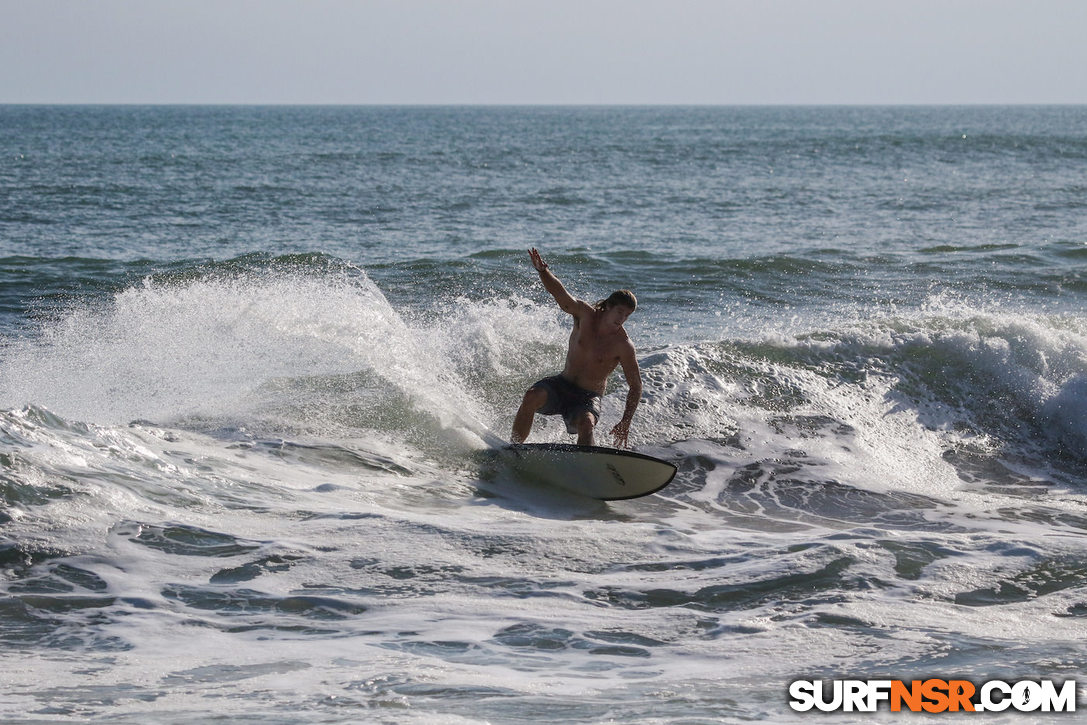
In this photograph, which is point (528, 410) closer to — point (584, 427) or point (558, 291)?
point (584, 427)

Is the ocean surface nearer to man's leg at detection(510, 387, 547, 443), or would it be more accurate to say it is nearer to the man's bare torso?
man's leg at detection(510, 387, 547, 443)

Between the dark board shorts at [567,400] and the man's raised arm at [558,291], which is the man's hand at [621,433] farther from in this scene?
the man's raised arm at [558,291]

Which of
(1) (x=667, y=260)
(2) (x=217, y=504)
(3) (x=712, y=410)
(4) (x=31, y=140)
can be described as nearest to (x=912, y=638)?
(2) (x=217, y=504)

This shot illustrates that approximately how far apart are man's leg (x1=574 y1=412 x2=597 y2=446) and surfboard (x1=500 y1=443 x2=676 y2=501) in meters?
0.33

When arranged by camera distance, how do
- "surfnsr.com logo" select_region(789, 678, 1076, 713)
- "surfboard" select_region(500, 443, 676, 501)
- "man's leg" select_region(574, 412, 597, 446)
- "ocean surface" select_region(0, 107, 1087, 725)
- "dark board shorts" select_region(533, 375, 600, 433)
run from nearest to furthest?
1. "surfnsr.com logo" select_region(789, 678, 1076, 713)
2. "ocean surface" select_region(0, 107, 1087, 725)
3. "surfboard" select_region(500, 443, 676, 501)
4. "man's leg" select_region(574, 412, 597, 446)
5. "dark board shorts" select_region(533, 375, 600, 433)

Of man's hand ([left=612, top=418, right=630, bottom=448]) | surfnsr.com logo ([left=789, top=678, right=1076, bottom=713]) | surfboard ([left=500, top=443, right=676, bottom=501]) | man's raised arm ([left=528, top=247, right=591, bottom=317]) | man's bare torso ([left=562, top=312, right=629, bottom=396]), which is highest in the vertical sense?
man's raised arm ([left=528, top=247, right=591, bottom=317])

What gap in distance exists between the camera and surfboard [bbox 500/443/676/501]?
787 cm

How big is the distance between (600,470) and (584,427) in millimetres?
559

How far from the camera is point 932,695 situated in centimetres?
458

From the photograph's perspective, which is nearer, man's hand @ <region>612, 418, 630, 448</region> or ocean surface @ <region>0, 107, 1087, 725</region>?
ocean surface @ <region>0, 107, 1087, 725</region>

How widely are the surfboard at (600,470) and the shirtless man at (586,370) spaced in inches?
10.0

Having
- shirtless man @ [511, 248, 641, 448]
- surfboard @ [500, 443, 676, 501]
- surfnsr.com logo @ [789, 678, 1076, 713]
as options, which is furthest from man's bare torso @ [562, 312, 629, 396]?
surfnsr.com logo @ [789, 678, 1076, 713]

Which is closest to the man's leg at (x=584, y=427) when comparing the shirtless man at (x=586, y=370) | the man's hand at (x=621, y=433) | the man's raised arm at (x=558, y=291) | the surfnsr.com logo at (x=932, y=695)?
the shirtless man at (x=586, y=370)

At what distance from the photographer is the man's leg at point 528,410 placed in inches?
337
